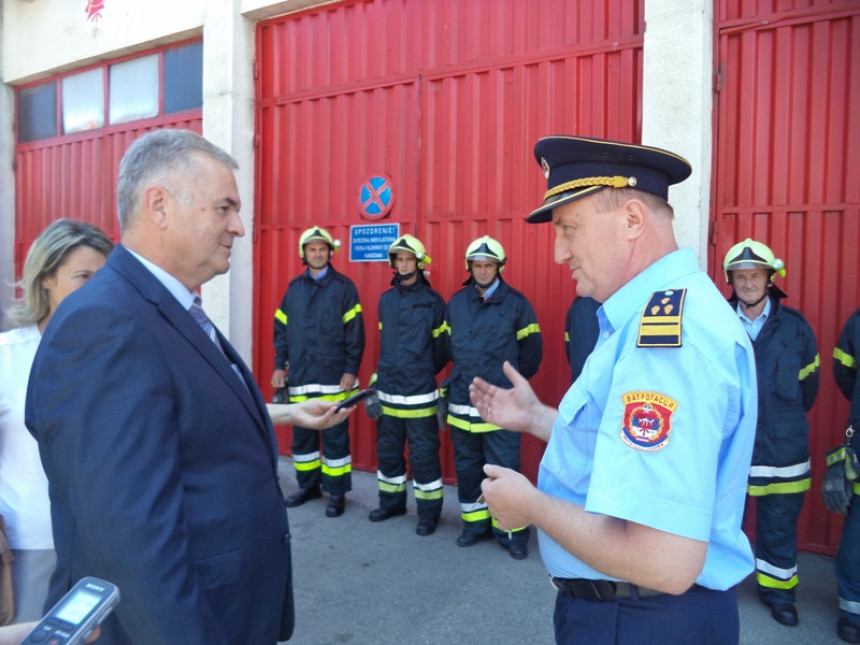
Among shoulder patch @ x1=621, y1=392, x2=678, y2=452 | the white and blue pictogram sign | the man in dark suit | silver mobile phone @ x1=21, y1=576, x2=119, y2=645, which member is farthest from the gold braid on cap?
the white and blue pictogram sign

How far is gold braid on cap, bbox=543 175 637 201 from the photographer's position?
1550mm

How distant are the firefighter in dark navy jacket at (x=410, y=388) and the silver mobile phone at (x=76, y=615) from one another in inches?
156

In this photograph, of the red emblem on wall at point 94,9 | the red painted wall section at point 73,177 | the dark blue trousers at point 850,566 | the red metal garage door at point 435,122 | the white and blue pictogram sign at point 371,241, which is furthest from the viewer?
the red painted wall section at point 73,177

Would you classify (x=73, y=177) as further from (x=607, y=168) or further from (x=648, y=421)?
(x=648, y=421)

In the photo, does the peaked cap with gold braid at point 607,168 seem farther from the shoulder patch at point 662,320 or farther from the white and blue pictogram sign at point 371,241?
the white and blue pictogram sign at point 371,241

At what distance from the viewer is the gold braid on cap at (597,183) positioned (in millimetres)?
1550

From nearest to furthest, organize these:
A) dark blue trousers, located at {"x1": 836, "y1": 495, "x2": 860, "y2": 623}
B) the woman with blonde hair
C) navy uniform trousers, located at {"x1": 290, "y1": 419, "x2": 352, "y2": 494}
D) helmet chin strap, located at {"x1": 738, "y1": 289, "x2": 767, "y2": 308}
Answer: the woman with blonde hair, dark blue trousers, located at {"x1": 836, "y1": 495, "x2": 860, "y2": 623}, helmet chin strap, located at {"x1": 738, "y1": 289, "x2": 767, "y2": 308}, navy uniform trousers, located at {"x1": 290, "y1": 419, "x2": 352, "y2": 494}

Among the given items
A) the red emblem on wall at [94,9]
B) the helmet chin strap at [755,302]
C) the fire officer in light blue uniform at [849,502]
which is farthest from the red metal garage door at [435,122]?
the red emblem on wall at [94,9]

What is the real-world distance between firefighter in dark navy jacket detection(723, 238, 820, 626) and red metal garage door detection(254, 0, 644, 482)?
1750mm

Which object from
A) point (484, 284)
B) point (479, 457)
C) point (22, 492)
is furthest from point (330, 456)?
point (22, 492)

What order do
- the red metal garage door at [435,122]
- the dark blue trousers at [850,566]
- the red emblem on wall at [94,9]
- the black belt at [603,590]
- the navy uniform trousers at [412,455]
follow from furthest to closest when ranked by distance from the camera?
the red emblem on wall at [94,9] < the red metal garage door at [435,122] < the navy uniform trousers at [412,455] < the dark blue trousers at [850,566] < the black belt at [603,590]

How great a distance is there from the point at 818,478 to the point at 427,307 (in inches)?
123

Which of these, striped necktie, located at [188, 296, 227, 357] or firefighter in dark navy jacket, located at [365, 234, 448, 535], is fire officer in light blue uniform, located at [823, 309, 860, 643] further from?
striped necktie, located at [188, 296, 227, 357]

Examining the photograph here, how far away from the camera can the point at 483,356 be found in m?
4.84
